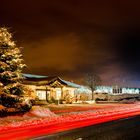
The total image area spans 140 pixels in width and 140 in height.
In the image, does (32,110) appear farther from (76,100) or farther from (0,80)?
(76,100)

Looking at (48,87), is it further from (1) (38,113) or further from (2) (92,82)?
(1) (38,113)

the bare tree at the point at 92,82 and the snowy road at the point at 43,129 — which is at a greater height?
the bare tree at the point at 92,82

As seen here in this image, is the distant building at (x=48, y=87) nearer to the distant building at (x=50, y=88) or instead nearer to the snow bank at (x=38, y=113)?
the distant building at (x=50, y=88)

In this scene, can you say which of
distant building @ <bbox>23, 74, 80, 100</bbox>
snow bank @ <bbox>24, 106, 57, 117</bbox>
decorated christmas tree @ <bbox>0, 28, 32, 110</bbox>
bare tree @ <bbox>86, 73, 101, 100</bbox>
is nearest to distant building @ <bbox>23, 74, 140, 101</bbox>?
distant building @ <bbox>23, 74, 80, 100</bbox>

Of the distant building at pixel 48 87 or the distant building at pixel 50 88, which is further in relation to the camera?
the distant building at pixel 50 88

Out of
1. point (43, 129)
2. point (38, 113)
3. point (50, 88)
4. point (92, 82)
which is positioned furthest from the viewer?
point (92, 82)

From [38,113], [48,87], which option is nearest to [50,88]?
[48,87]

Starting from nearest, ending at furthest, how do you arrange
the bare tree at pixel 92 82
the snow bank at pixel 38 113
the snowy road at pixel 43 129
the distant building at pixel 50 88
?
the snowy road at pixel 43 129 → the snow bank at pixel 38 113 → the distant building at pixel 50 88 → the bare tree at pixel 92 82

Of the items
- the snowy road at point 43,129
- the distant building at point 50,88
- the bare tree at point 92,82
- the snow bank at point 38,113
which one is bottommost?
the snowy road at point 43,129

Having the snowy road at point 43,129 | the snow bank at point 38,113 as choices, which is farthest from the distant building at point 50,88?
the snowy road at point 43,129

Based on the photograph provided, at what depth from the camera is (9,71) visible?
2722cm

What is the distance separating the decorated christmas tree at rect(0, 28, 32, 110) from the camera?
88.4 ft

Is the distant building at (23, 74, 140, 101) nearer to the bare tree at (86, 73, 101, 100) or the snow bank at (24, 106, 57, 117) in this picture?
the bare tree at (86, 73, 101, 100)

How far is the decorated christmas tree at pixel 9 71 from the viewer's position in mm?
26938
